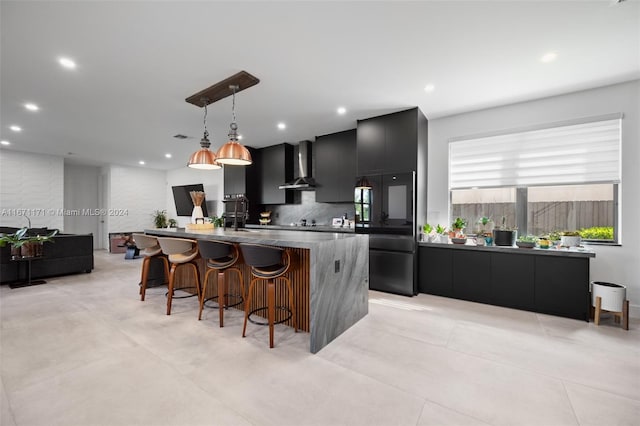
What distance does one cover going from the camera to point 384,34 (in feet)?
7.64

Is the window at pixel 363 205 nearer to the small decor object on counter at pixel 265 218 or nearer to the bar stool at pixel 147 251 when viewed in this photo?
the small decor object on counter at pixel 265 218

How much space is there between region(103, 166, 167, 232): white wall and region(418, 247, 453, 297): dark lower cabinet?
29.5 ft

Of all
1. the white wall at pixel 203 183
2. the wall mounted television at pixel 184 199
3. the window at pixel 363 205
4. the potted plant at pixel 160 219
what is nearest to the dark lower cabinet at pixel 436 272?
the window at pixel 363 205

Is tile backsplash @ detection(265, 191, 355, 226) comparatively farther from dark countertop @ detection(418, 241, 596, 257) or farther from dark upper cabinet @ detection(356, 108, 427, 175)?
dark countertop @ detection(418, 241, 596, 257)

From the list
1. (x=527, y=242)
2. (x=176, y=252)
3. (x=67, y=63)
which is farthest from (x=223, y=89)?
(x=527, y=242)

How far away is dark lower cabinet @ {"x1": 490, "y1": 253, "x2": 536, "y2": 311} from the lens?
327 cm

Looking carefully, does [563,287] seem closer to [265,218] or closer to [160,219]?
[265,218]

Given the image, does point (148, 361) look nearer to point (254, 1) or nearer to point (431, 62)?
point (254, 1)

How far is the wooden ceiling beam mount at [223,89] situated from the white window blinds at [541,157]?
318cm

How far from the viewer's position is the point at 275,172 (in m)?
6.12

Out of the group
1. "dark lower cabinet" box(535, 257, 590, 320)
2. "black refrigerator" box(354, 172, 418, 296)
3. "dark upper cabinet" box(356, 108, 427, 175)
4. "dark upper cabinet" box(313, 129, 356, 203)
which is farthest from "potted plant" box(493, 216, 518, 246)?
"dark upper cabinet" box(313, 129, 356, 203)

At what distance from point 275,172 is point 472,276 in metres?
4.35

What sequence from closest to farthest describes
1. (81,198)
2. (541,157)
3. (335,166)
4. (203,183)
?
(541,157), (335,166), (203,183), (81,198)

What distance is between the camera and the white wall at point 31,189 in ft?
21.2
